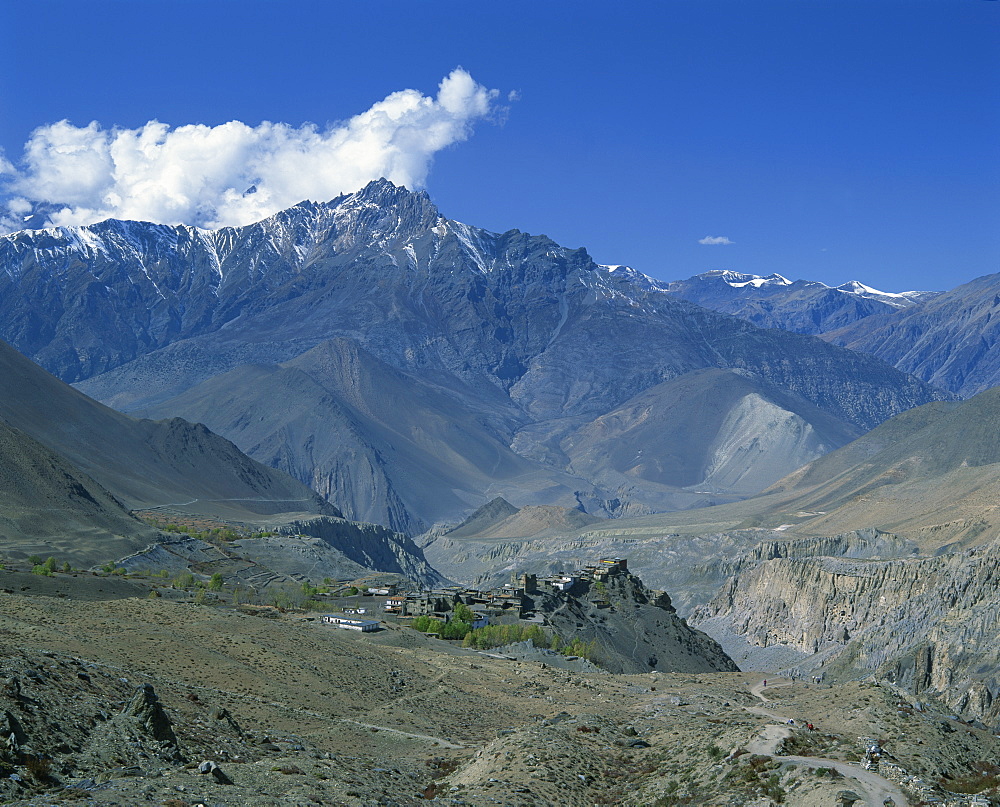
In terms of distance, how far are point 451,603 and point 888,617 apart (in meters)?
50.8

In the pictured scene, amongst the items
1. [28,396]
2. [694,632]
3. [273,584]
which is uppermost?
[28,396]

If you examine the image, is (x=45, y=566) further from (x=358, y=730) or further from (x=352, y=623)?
(x=358, y=730)

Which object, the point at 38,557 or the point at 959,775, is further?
the point at 38,557

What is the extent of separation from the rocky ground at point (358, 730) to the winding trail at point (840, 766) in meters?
0.16

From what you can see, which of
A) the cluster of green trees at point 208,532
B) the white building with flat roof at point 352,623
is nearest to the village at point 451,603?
the white building with flat roof at point 352,623

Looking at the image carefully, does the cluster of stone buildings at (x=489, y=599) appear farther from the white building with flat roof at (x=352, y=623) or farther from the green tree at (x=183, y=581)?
the green tree at (x=183, y=581)

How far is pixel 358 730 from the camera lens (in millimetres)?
47188

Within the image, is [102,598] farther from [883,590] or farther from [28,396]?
[28,396]

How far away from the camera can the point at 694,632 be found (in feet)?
377

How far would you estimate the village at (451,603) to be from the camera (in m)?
91.3

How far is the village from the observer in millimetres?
91338

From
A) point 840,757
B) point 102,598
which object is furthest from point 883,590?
point 840,757

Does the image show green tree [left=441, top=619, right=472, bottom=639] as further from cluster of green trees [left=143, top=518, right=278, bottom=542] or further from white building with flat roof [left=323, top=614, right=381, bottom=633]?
cluster of green trees [left=143, top=518, right=278, bottom=542]

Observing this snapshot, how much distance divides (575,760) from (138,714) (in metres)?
15.2
